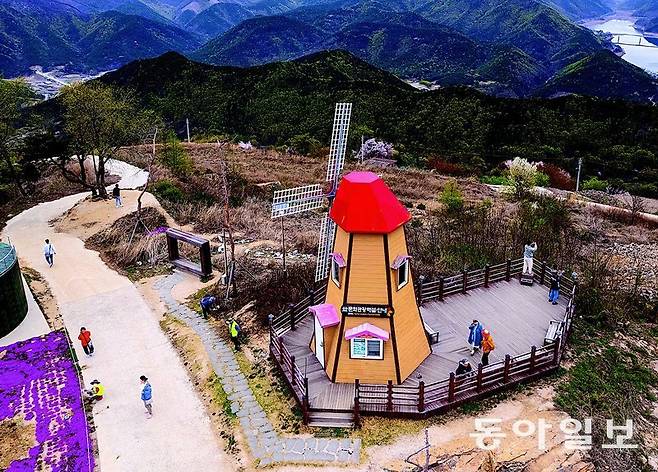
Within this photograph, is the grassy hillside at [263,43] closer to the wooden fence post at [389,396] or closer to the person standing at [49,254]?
the person standing at [49,254]

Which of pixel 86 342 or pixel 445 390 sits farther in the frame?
pixel 86 342

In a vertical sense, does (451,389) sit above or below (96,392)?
above

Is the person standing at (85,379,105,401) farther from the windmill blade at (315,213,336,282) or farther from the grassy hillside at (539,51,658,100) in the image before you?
the grassy hillside at (539,51,658,100)

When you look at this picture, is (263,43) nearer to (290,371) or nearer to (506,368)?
(290,371)

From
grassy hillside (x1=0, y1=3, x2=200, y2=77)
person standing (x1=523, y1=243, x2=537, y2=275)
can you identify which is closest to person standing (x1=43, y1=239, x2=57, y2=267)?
person standing (x1=523, y1=243, x2=537, y2=275)

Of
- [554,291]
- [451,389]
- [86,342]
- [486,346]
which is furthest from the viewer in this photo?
[554,291]

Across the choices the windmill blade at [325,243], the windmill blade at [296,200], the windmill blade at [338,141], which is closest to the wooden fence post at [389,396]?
the windmill blade at [325,243]

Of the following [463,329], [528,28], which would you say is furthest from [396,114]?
[528,28]
